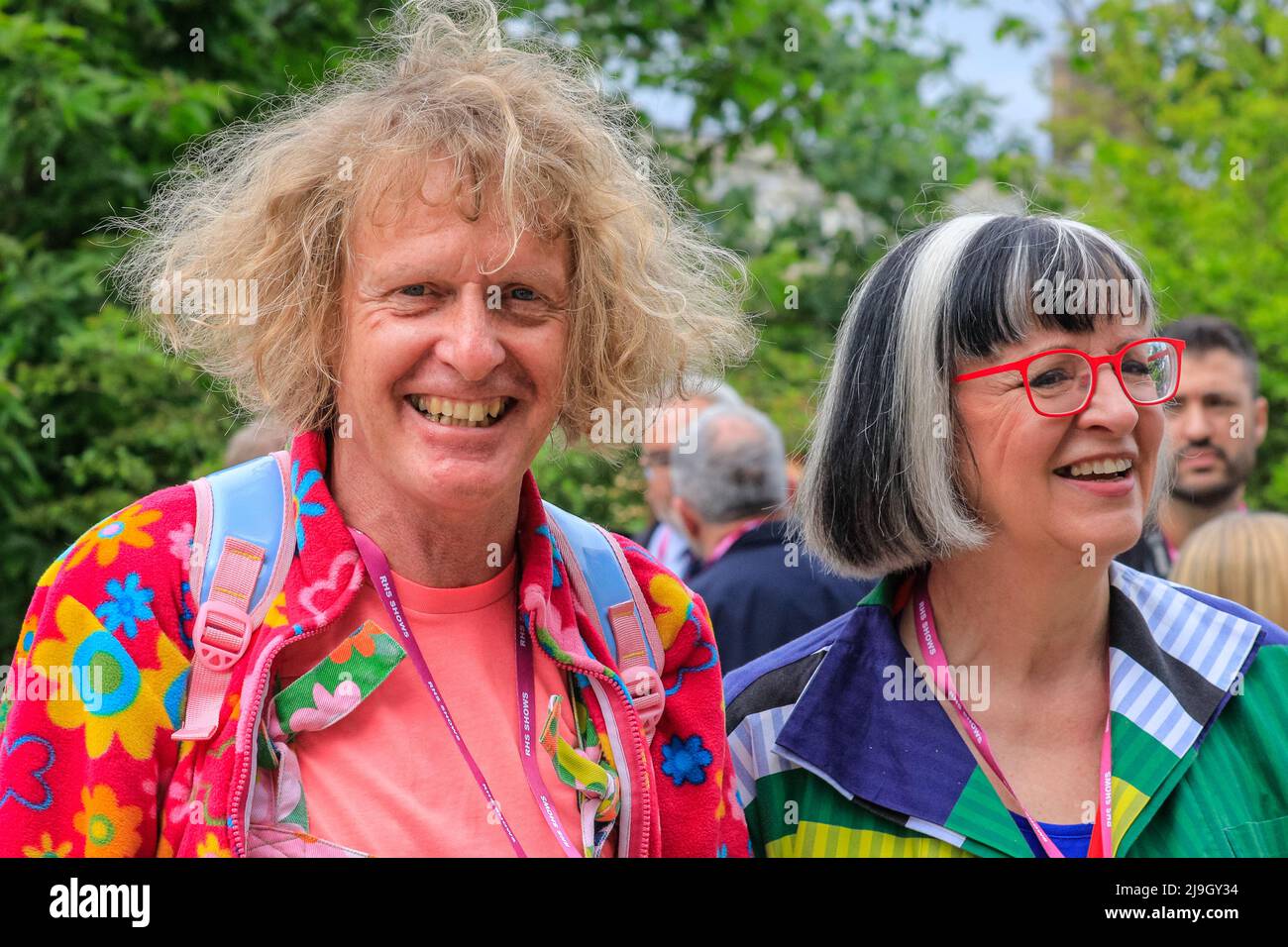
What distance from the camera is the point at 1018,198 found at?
9.53 ft

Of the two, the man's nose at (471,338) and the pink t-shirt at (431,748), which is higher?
the man's nose at (471,338)

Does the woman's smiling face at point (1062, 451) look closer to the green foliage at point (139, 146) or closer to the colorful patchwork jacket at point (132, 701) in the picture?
the colorful patchwork jacket at point (132, 701)

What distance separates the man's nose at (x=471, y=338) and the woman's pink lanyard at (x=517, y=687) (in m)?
0.32

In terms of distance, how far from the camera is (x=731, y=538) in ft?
16.2

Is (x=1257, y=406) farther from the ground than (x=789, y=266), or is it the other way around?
(x=789, y=266)

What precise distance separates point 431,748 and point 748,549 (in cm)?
260

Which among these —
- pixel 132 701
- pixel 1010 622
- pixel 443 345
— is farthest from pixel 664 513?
pixel 132 701

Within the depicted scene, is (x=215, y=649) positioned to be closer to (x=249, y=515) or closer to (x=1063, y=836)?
(x=249, y=515)

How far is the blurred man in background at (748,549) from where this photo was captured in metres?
4.50

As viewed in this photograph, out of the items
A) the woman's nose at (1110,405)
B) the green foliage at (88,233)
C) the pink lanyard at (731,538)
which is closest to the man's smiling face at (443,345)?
the woman's nose at (1110,405)

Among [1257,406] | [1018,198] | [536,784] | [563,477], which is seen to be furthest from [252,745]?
[1257,406]
